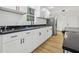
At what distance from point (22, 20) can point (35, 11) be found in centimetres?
100

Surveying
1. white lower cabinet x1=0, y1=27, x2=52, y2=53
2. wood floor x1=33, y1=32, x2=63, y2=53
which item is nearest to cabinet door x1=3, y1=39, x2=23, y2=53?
white lower cabinet x1=0, y1=27, x2=52, y2=53

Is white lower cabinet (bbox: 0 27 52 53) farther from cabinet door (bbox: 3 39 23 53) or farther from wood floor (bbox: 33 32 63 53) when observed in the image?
wood floor (bbox: 33 32 63 53)

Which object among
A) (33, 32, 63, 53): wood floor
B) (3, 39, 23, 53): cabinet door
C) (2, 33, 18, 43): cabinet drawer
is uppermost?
(2, 33, 18, 43): cabinet drawer

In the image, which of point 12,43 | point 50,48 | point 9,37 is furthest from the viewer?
point 50,48

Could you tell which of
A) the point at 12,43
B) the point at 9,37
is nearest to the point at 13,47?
the point at 12,43

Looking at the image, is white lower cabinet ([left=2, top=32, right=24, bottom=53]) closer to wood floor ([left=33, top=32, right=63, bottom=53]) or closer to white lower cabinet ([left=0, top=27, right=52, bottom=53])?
white lower cabinet ([left=0, top=27, right=52, bottom=53])

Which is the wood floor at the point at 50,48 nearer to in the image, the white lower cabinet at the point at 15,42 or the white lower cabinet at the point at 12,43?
the white lower cabinet at the point at 15,42

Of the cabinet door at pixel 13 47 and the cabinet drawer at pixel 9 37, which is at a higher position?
the cabinet drawer at pixel 9 37

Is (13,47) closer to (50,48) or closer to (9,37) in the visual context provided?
(9,37)

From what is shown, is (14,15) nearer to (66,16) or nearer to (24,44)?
(24,44)

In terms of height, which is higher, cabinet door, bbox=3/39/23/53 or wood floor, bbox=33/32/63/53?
cabinet door, bbox=3/39/23/53

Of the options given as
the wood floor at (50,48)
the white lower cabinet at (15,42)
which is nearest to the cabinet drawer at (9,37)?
the white lower cabinet at (15,42)

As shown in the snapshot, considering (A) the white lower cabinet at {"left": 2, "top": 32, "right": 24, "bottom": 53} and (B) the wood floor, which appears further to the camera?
(B) the wood floor
